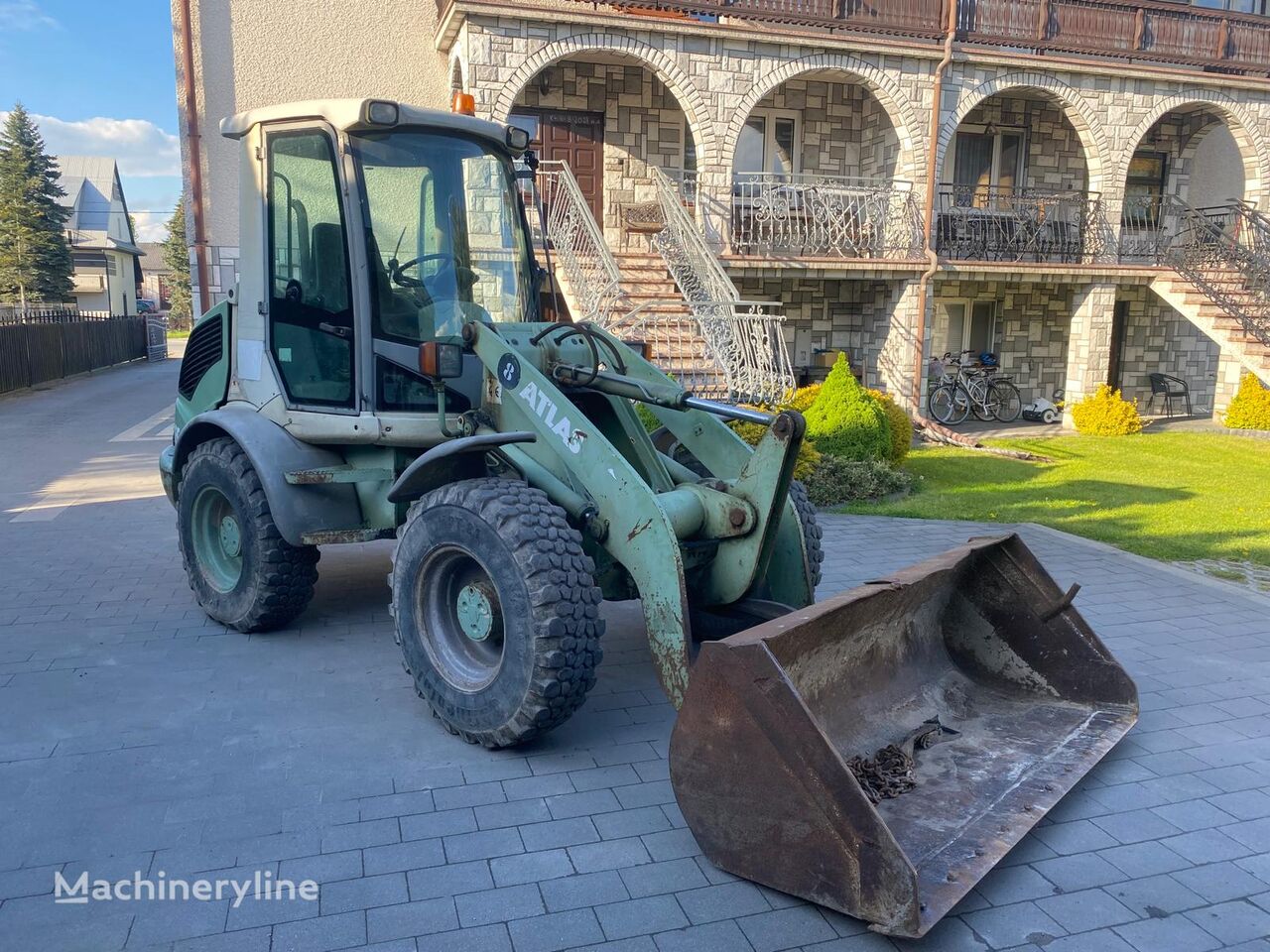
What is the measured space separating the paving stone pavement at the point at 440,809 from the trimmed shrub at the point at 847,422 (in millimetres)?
4264

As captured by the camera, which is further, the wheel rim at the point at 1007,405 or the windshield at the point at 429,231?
the wheel rim at the point at 1007,405

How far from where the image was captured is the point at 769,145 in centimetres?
1695

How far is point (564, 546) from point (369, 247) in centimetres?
206

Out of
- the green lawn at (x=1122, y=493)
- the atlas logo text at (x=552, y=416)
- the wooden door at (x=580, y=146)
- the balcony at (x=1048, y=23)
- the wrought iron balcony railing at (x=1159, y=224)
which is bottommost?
the green lawn at (x=1122, y=493)

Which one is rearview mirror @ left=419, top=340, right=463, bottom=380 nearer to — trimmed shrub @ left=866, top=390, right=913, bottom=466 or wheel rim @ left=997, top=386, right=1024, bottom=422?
trimmed shrub @ left=866, top=390, right=913, bottom=466

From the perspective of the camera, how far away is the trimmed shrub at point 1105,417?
640 inches

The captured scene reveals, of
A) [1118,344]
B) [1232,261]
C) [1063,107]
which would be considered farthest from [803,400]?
[1118,344]

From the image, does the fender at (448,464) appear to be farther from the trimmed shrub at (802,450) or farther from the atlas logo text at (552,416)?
the trimmed shrub at (802,450)

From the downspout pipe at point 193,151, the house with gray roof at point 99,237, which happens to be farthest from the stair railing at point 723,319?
the house with gray roof at point 99,237

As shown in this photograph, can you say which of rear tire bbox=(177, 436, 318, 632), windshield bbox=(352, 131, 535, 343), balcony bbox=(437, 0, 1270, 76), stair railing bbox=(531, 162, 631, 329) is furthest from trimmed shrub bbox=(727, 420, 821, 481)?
balcony bbox=(437, 0, 1270, 76)

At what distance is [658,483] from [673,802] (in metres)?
1.64

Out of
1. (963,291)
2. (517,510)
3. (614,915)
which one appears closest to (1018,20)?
(963,291)

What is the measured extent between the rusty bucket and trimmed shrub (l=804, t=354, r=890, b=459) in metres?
5.79

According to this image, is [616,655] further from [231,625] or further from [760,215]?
[760,215]
